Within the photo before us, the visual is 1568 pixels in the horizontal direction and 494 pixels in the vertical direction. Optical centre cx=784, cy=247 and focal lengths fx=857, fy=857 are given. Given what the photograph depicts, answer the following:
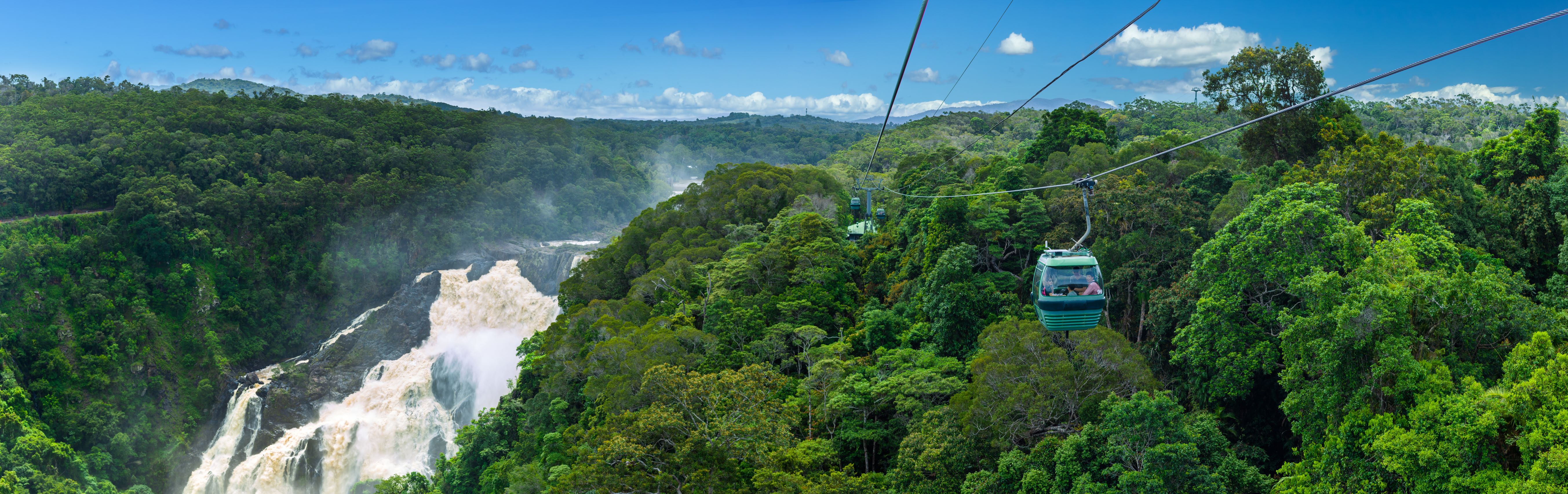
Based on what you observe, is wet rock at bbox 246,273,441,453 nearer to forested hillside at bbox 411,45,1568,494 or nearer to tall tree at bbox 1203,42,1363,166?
forested hillside at bbox 411,45,1568,494

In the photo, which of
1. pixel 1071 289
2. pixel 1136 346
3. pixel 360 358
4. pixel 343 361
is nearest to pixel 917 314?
pixel 1136 346

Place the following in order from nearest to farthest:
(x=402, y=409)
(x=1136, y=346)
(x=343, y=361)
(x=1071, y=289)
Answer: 1. (x=1071, y=289)
2. (x=1136, y=346)
3. (x=402, y=409)
4. (x=343, y=361)

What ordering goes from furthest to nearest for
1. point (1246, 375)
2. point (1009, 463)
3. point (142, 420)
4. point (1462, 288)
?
point (142, 420) < point (1246, 375) < point (1009, 463) < point (1462, 288)

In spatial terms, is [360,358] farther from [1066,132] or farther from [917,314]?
[1066,132]

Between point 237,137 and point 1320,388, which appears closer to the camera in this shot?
point 1320,388

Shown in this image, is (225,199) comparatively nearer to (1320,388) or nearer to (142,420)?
(142,420)

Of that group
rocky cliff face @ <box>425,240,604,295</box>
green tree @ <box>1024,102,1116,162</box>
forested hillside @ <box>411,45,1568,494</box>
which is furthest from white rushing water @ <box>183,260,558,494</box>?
green tree @ <box>1024,102,1116,162</box>

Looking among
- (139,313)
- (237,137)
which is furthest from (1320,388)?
(237,137)
